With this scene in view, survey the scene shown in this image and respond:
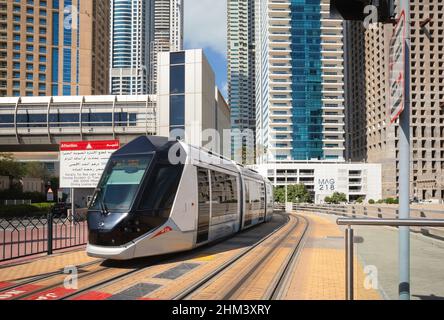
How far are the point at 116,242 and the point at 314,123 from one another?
415 ft

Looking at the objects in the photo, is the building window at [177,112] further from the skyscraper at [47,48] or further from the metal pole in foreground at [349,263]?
the skyscraper at [47,48]

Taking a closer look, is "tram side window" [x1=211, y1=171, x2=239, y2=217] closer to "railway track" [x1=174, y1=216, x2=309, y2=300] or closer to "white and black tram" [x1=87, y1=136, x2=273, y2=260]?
"white and black tram" [x1=87, y1=136, x2=273, y2=260]

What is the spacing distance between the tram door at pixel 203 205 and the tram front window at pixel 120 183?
205 cm

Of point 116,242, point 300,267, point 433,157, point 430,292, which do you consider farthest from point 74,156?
point 433,157

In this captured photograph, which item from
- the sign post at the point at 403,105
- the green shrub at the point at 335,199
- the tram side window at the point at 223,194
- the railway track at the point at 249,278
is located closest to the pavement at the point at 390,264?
the sign post at the point at 403,105

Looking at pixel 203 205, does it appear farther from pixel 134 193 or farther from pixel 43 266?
pixel 43 266

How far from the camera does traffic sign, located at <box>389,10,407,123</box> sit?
12.7 ft

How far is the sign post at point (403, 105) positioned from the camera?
3.91m

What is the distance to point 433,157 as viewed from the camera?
123250 millimetres

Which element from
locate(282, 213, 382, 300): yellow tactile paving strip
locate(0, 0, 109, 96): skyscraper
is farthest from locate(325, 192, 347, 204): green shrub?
locate(282, 213, 382, 300): yellow tactile paving strip

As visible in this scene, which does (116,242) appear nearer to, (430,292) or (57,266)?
(57,266)

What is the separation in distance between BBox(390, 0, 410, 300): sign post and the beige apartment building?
12064 centimetres

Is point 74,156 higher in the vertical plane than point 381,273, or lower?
higher
